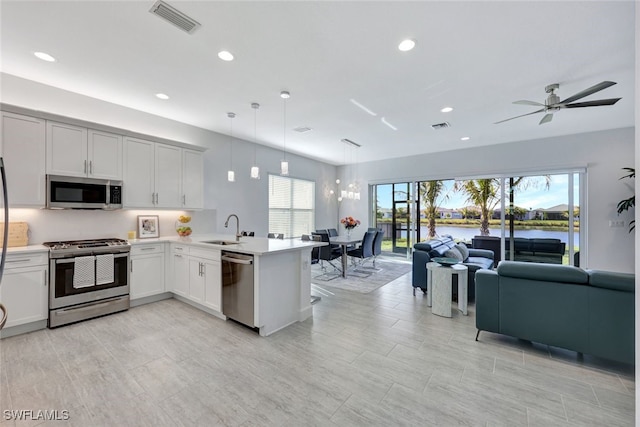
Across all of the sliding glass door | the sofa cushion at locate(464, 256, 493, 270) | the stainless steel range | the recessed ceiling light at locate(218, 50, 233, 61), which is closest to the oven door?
the stainless steel range

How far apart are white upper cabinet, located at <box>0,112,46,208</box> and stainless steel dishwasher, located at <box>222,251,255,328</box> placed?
2325 mm

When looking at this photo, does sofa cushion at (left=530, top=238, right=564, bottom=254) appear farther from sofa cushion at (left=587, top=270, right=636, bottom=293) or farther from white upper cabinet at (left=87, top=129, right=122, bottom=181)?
white upper cabinet at (left=87, top=129, right=122, bottom=181)

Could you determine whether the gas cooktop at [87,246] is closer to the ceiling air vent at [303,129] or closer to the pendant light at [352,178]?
the ceiling air vent at [303,129]

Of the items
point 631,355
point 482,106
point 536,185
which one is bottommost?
point 631,355

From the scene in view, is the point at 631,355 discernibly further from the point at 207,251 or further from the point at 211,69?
the point at 211,69

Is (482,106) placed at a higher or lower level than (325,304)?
higher

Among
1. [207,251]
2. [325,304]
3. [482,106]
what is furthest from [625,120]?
[207,251]

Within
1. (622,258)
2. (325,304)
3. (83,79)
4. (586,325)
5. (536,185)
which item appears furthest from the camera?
(536,185)

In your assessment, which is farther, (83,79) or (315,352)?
(83,79)

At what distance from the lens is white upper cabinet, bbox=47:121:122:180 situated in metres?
3.22

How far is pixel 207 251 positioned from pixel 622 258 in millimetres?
7369

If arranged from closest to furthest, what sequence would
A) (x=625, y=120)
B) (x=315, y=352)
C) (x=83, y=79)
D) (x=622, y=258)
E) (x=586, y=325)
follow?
1. (x=586, y=325)
2. (x=315, y=352)
3. (x=83, y=79)
4. (x=625, y=120)
5. (x=622, y=258)

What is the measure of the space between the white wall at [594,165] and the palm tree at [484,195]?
0.31m

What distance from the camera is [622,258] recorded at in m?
4.96
